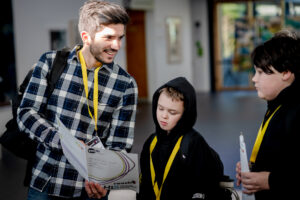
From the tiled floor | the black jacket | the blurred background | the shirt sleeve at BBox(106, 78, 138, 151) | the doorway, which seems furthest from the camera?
the doorway

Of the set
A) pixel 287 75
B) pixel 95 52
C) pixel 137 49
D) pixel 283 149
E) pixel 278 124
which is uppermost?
pixel 137 49

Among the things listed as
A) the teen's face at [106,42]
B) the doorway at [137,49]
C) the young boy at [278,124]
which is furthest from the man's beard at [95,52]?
the doorway at [137,49]

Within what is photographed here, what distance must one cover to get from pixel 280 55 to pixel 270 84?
5.5 inches

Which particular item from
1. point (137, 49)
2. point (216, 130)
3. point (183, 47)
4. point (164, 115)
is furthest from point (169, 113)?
point (183, 47)

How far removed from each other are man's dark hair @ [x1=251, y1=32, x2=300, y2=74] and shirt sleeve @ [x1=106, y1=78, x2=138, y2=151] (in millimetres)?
643

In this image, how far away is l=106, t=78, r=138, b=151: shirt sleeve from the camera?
6.58ft

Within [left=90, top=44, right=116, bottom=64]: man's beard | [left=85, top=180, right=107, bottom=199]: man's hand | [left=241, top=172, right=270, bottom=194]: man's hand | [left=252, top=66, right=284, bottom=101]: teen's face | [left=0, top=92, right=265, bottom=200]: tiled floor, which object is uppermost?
[left=90, top=44, right=116, bottom=64]: man's beard

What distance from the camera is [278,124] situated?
1724 millimetres

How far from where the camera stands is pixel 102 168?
1.80m

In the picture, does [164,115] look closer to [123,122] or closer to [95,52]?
[123,122]

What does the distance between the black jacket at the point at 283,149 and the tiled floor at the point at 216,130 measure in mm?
792

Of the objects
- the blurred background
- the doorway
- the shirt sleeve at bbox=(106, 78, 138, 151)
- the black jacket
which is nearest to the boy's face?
the shirt sleeve at bbox=(106, 78, 138, 151)

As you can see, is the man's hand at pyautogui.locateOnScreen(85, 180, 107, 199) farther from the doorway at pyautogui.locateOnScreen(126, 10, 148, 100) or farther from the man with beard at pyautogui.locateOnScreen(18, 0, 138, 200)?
the doorway at pyautogui.locateOnScreen(126, 10, 148, 100)

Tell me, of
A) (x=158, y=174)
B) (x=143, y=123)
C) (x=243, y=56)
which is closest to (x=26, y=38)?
(x=143, y=123)
